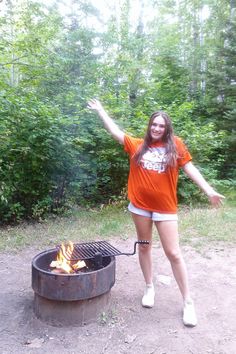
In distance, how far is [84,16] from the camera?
10.2 meters

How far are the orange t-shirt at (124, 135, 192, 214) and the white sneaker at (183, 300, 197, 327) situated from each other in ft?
3.03

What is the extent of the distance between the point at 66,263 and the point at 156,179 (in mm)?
1187

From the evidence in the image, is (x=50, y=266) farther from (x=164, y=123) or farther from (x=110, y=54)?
(x=110, y=54)

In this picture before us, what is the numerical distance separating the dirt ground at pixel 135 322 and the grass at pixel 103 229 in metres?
1.02

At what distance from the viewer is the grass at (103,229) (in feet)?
17.8

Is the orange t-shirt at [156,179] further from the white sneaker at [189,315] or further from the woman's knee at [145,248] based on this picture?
the white sneaker at [189,315]

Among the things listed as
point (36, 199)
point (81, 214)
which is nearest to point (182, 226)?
point (81, 214)

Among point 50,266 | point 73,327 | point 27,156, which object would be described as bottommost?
point 73,327

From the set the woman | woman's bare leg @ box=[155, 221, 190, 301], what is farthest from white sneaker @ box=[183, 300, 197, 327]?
woman's bare leg @ box=[155, 221, 190, 301]

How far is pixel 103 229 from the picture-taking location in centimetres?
600

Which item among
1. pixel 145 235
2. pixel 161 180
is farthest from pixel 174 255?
pixel 161 180

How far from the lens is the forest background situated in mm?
6418

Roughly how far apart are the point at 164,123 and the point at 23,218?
4.76 meters

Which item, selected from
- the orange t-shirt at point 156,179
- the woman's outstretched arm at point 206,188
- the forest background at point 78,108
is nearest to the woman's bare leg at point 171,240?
the orange t-shirt at point 156,179
